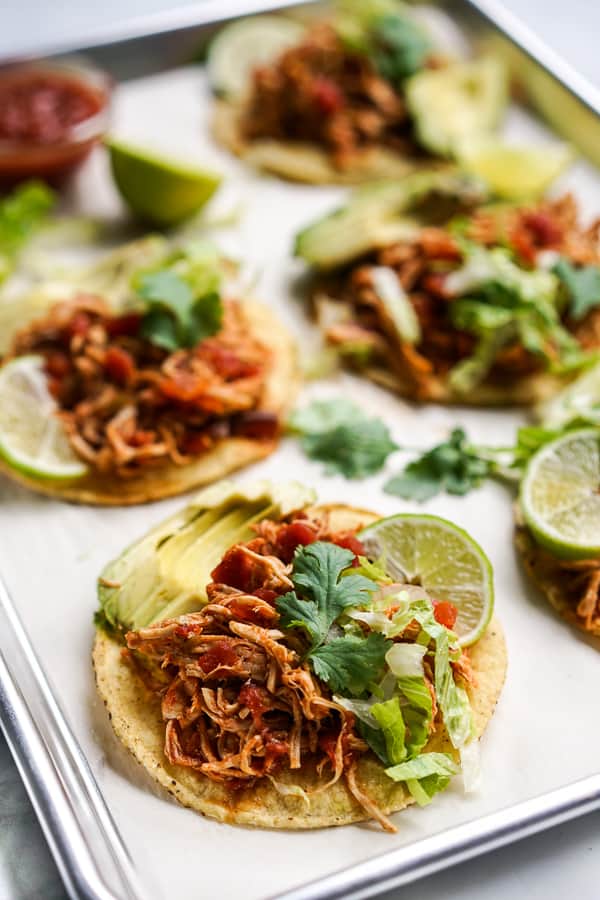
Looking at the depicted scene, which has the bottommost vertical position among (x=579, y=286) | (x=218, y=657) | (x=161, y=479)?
(x=161, y=479)

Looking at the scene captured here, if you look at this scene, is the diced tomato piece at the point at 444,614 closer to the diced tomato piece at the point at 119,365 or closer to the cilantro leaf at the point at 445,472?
the cilantro leaf at the point at 445,472

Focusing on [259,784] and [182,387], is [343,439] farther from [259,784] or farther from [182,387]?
[259,784]

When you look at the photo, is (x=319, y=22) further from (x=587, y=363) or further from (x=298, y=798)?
(x=298, y=798)

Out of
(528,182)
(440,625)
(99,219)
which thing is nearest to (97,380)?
(99,219)

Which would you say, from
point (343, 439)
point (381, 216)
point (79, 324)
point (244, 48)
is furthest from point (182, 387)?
point (244, 48)

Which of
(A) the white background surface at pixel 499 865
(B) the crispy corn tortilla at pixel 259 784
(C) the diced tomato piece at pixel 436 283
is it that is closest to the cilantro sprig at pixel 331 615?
(B) the crispy corn tortilla at pixel 259 784

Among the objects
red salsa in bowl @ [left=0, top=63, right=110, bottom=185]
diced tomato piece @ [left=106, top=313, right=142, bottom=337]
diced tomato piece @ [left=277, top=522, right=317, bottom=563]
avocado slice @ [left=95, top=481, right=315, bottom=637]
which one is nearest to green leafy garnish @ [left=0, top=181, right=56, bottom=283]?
red salsa in bowl @ [left=0, top=63, right=110, bottom=185]

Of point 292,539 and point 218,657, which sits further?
point 292,539
